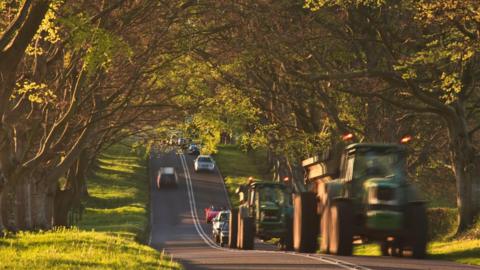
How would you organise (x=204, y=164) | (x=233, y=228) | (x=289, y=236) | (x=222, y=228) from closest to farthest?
(x=289, y=236)
(x=233, y=228)
(x=222, y=228)
(x=204, y=164)

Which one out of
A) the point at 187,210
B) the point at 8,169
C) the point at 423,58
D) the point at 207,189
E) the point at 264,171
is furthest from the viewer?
the point at 264,171

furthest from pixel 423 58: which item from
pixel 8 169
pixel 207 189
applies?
pixel 207 189

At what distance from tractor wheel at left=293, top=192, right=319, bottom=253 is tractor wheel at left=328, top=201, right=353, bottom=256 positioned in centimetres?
177

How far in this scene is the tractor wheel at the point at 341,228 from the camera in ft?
70.8

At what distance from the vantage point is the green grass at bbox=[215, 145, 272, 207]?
99875mm

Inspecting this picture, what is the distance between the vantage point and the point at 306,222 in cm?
2433

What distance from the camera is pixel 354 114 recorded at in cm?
4600

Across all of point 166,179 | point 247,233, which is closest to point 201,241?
point 247,233

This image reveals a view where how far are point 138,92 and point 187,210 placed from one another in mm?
41479

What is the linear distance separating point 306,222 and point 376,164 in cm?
233

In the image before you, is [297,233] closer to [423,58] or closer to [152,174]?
[423,58]

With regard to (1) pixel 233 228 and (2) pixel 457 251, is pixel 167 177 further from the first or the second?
(2) pixel 457 251

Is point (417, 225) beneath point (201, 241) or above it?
above

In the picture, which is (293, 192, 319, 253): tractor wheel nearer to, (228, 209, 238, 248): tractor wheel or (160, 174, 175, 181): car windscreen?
(228, 209, 238, 248): tractor wheel
